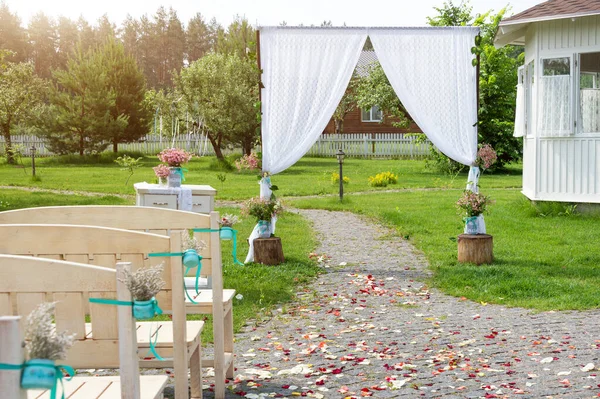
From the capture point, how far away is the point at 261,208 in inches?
376

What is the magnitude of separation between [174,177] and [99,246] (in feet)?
19.9

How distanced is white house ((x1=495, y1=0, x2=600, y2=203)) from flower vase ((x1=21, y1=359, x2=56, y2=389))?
468 inches

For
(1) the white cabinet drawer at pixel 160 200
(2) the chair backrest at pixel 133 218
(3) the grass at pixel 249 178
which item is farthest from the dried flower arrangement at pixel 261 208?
(3) the grass at pixel 249 178

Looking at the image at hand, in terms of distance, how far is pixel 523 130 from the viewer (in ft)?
47.1

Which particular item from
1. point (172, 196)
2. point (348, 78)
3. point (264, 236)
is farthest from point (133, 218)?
point (348, 78)

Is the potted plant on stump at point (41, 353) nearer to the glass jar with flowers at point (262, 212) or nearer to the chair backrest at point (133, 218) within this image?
the chair backrest at point (133, 218)

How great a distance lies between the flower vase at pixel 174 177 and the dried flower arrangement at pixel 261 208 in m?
0.86

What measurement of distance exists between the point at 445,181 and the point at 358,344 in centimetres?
1597

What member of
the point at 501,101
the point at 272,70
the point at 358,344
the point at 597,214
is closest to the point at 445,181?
the point at 501,101

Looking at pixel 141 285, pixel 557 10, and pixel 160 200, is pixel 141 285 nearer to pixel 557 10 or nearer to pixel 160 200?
pixel 160 200

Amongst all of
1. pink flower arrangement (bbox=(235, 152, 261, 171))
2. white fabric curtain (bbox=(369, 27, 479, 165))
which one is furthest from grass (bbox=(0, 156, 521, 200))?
white fabric curtain (bbox=(369, 27, 479, 165))

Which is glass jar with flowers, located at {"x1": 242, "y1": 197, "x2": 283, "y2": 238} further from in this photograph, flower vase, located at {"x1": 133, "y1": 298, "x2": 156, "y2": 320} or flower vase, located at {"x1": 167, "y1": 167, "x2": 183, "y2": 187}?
flower vase, located at {"x1": 133, "y1": 298, "x2": 156, "y2": 320}

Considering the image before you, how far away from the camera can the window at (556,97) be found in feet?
43.0

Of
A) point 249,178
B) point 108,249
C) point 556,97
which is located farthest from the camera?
point 249,178
